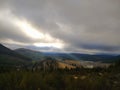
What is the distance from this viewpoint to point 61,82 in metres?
19.5

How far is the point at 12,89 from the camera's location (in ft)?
55.5

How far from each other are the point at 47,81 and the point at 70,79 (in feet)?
7.48

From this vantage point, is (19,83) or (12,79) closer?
(19,83)

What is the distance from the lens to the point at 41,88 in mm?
17500

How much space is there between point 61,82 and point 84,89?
8.72 ft

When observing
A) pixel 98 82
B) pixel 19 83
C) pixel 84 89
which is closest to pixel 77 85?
pixel 84 89

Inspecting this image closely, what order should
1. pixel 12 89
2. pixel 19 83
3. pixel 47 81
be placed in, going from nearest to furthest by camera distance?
1. pixel 12 89
2. pixel 19 83
3. pixel 47 81

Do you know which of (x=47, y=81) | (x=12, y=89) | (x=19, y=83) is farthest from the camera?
(x=47, y=81)

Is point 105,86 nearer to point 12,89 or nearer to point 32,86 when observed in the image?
point 32,86

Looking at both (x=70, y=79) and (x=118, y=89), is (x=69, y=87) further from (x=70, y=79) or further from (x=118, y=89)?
(x=118, y=89)

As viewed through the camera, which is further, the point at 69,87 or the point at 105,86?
the point at 105,86

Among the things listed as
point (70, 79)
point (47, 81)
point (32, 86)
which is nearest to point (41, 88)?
point (32, 86)

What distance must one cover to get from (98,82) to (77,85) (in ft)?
7.20

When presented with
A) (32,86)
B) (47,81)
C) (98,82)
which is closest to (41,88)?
(32,86)
